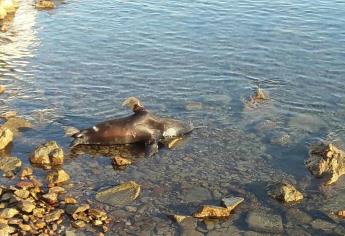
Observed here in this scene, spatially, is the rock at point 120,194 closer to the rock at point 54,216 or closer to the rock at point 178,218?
the rock at point 54,216

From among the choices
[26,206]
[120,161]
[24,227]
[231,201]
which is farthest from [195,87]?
[24,227]

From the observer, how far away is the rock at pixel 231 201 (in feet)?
34.3

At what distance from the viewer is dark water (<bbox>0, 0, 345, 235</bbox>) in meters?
11.3

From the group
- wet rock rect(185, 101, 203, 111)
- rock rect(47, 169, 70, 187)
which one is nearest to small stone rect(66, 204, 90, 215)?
rock rect(47, 169, 70, 187)

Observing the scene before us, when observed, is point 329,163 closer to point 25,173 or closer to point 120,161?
point 120,161

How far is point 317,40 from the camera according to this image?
21047 mm

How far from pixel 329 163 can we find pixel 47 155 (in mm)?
6425

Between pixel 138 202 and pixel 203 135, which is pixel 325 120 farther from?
pixel 138 202

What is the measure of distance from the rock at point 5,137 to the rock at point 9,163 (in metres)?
0.58

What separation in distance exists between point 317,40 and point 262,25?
10.3 feet

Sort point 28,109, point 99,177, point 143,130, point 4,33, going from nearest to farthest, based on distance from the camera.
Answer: point 99,177 → point 143,130 → point 28,109 → point 4,33

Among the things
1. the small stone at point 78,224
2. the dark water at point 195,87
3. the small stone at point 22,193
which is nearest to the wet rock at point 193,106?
the dark water at point 195,87

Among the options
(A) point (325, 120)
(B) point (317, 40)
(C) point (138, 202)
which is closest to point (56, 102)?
(C) point (138, 202)

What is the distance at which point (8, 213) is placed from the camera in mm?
9617
